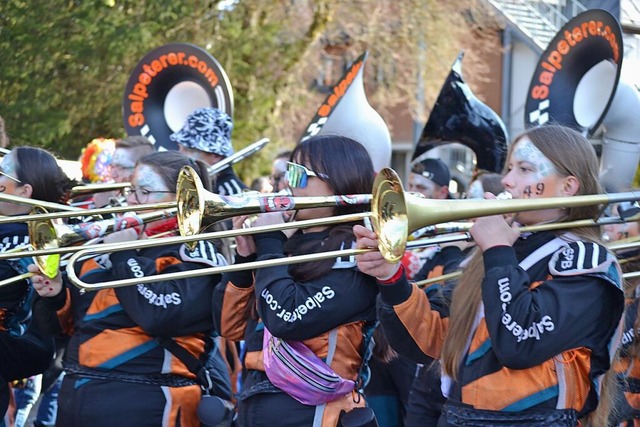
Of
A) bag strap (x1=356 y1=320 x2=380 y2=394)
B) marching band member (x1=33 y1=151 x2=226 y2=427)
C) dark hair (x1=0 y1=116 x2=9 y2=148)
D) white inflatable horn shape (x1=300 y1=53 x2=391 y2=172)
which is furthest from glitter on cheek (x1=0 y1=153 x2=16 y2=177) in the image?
bag strap (x1=356 y1=320 x2=380 y2=394)

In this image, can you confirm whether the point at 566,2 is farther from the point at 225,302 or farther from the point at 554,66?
the point at 225,302

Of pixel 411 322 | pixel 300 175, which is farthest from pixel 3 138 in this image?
pixel 411 322

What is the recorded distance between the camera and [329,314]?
3.00 metres

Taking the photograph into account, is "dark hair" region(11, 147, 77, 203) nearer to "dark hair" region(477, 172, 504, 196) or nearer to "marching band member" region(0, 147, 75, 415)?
"marching band member" region(0, 147, 75, 415)

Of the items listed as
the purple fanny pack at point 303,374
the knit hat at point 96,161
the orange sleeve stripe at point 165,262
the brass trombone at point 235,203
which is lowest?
the purple fanny pack at point 303,374

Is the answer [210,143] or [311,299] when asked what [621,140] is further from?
[311,299]

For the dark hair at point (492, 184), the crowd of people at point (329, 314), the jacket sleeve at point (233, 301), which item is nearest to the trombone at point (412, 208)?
the crowd of people at point (329, 314)

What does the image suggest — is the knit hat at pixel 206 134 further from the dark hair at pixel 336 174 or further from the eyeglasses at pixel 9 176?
the dark hair at pixel 336 174

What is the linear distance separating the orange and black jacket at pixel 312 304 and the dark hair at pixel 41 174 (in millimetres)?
1182

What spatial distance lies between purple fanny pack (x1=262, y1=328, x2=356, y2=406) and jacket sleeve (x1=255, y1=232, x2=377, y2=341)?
0.21 feet

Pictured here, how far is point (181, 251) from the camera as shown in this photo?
3.63 m

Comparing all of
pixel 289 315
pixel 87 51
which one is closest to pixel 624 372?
pixel 289 315

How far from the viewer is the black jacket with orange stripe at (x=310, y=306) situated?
2.97 metres

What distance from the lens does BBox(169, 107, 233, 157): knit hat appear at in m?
5.29
